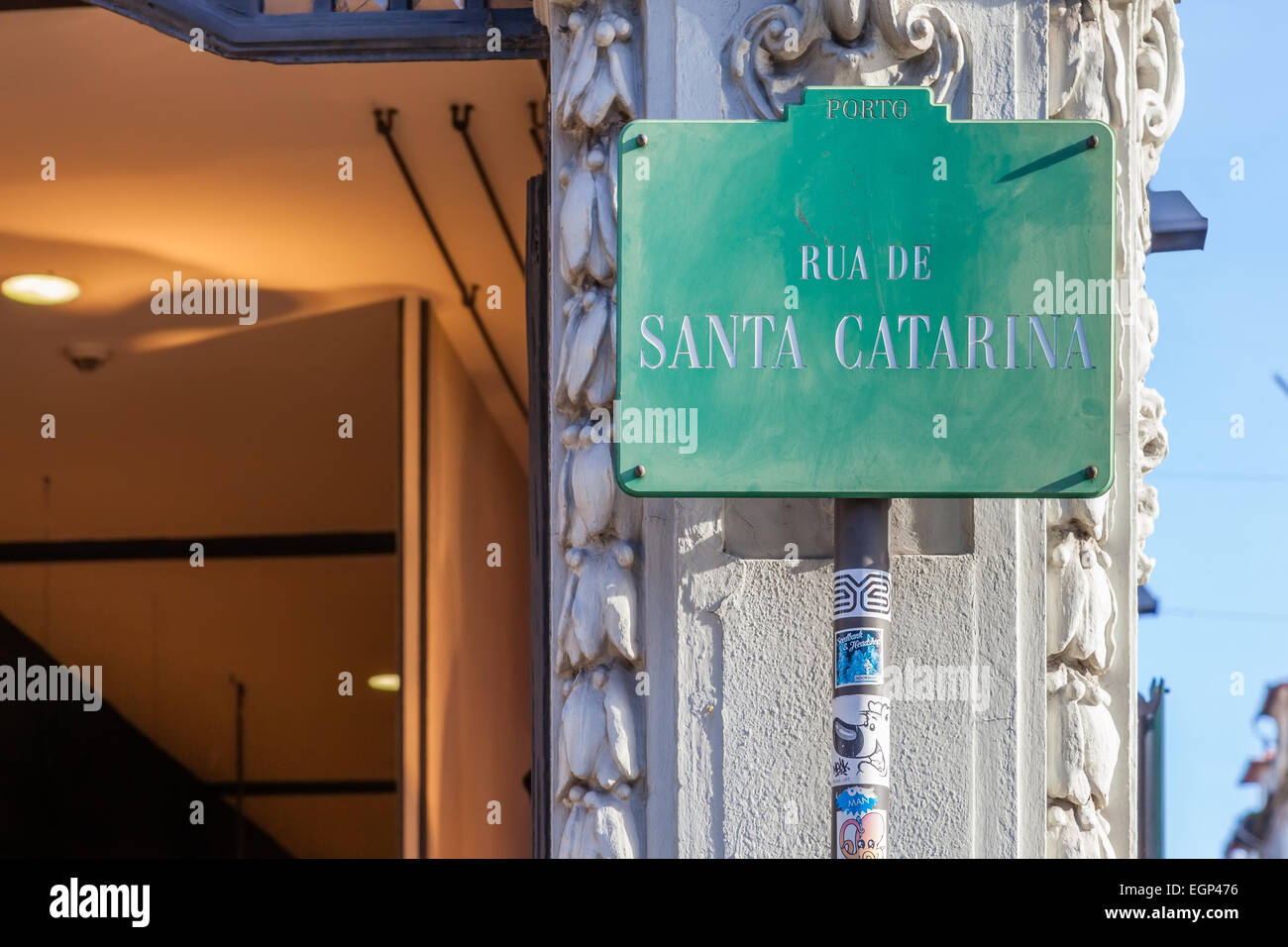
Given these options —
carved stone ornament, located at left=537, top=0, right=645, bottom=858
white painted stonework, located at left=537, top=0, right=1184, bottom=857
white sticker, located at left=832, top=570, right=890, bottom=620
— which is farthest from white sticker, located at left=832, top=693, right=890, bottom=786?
carved stone ornament, located at left=537, top=0, right=645, bottom=858

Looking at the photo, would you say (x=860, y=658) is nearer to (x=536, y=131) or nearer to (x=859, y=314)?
(x=859, y=314)

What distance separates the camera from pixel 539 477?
683 cm

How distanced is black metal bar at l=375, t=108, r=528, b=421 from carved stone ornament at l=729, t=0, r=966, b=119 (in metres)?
2.91

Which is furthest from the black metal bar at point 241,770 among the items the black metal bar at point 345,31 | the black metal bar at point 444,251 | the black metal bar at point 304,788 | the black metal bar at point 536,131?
the black metal bar at point 345,31

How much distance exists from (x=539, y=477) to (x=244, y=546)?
695cm

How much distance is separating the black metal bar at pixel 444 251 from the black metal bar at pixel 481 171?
261mm

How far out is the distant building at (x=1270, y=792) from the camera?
9500mm

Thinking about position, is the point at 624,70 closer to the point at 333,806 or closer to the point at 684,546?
the point at 684,546

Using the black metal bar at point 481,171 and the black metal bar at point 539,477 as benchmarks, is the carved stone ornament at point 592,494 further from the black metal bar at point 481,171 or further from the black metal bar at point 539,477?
the black metal bar at point 481,171

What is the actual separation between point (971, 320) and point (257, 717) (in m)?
10.4

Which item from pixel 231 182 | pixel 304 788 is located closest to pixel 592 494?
pixel 231 182

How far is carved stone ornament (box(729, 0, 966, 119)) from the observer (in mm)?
5621

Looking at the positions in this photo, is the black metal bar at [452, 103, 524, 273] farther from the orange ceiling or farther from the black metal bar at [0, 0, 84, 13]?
the black metal bar at [0, 0, 84, 13]
